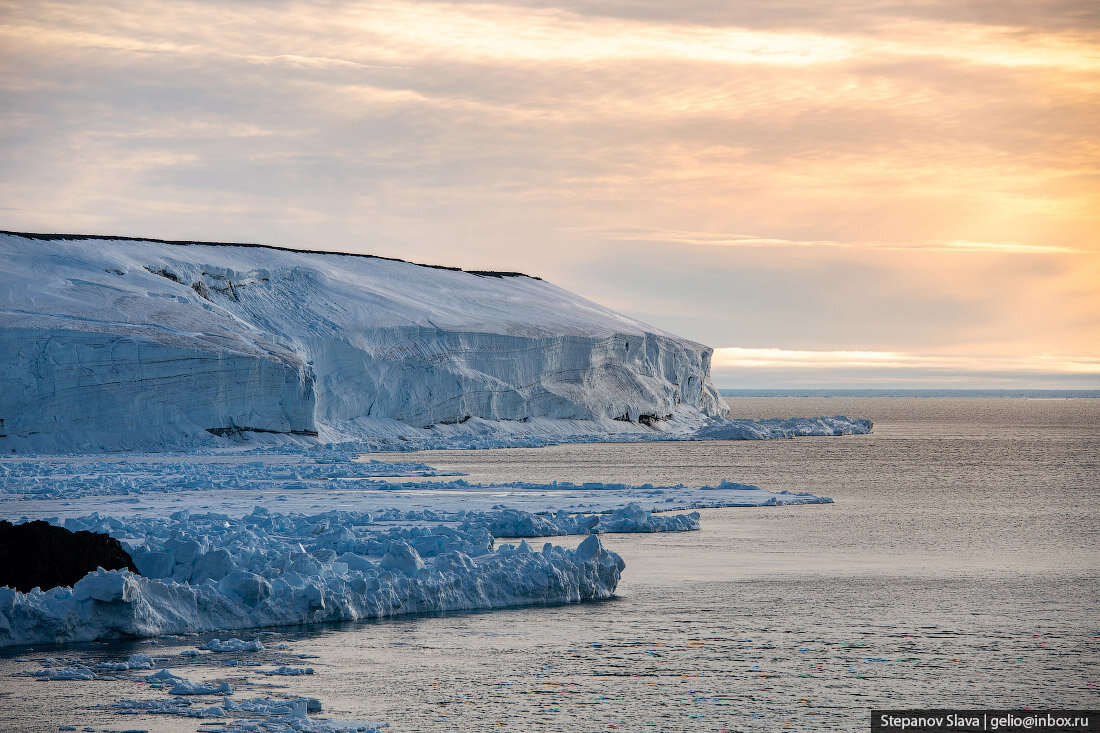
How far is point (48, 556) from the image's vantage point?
11.1 m

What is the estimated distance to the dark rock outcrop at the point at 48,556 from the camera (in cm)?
1097

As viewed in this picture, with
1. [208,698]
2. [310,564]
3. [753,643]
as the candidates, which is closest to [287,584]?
[310,564]

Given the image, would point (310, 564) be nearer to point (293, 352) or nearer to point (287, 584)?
point (287, 584)

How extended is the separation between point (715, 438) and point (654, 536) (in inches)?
1530

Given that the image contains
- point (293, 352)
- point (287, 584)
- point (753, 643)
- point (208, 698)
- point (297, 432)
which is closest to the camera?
point (208, 698)

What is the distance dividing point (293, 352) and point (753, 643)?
36891mm

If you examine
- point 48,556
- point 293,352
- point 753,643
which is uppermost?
point 293,352

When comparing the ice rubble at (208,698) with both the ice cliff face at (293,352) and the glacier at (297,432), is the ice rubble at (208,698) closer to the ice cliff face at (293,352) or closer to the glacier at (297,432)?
the glacier at (297,432)

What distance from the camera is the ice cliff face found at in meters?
38.4

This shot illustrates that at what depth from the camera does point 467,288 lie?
213ft

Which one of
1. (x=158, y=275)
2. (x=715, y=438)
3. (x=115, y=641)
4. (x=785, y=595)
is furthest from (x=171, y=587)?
(x=715, y=438)

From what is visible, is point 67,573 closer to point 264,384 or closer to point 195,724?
point 195,724

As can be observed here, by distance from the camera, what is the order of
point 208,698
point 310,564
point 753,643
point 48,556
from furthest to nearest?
point 310,564 → point 48,556 → point 753,643 → point 208,698

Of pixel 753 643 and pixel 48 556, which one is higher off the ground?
pixel 48 556
